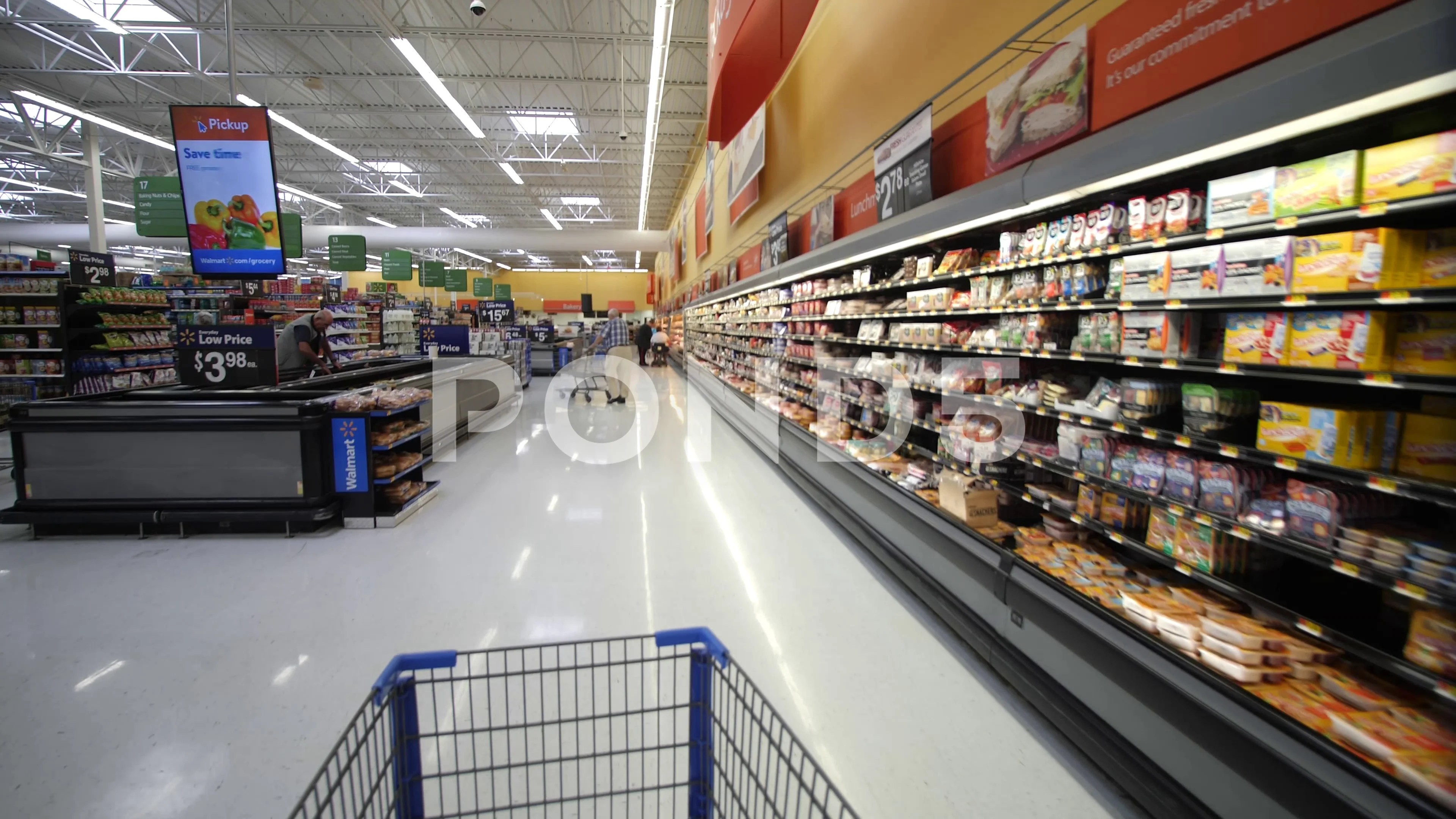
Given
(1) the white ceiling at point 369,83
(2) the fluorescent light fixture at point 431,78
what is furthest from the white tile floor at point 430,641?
(2) the fluorescent light fixture at point 431,78

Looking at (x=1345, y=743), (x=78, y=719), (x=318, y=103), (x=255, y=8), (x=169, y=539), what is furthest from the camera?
(x=318, y=103)

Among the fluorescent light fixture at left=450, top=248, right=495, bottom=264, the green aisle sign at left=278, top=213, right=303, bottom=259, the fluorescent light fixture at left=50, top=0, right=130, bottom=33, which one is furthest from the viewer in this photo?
the fluorescent light fixture at left=450, top=248, right=495, bottom=264

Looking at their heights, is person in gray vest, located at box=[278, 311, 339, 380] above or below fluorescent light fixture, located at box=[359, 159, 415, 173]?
below

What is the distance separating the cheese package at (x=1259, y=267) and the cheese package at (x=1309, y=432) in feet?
1.07

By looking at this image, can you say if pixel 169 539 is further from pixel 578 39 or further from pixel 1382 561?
pixel 578 39

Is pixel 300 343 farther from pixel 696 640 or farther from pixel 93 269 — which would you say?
pixel 696 640

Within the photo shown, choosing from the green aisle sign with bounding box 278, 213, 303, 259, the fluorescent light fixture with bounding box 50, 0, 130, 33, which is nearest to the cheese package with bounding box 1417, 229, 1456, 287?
the fluorescent light fixture with bounding box 50, 0, 130, 33

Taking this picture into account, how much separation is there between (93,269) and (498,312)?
29.3 feet

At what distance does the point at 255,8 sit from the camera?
9281mm

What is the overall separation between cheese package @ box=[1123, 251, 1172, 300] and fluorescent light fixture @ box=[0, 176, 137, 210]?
73.1 feet

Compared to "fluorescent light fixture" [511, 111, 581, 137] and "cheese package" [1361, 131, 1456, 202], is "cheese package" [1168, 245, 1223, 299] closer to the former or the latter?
"cheese package" [1361, 131, 1456, 202]

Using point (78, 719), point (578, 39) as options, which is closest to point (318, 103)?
point (578, 39)

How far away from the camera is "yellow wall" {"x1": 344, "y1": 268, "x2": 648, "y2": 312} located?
34.3m

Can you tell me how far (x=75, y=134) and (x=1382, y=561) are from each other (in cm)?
2425
